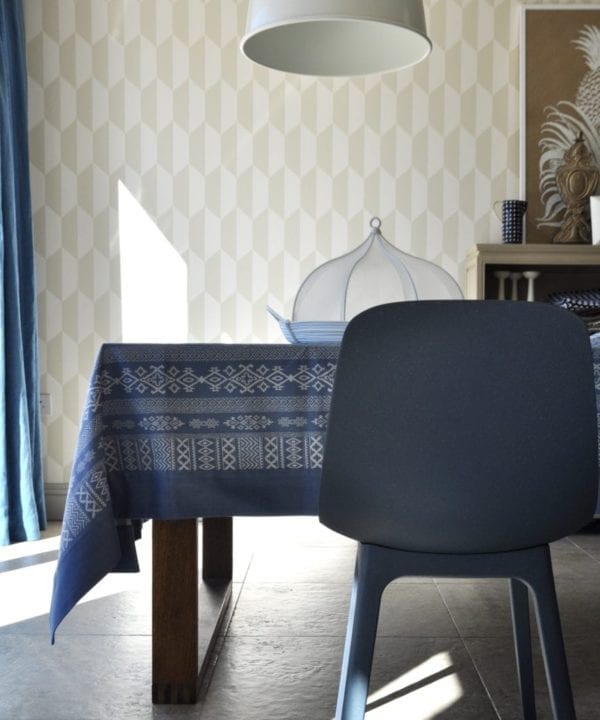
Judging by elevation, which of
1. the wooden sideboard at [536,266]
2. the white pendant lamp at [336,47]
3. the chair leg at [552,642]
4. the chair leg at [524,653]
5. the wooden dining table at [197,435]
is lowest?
the chair leg at [524,653]

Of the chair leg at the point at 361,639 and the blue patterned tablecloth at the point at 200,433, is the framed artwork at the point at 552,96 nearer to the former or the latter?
the blue patterned tablecloth at the point at 200,433

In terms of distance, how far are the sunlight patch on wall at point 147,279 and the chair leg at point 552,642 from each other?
9.05ft

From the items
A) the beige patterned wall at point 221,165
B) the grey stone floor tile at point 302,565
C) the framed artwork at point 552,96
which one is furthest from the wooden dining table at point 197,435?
the framed artwork at point 552,96

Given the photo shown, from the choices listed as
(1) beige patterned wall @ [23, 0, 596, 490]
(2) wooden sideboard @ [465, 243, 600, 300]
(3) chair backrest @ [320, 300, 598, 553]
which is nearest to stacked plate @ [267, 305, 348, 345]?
(3) chair backrest @ [320, 300, 598, 553]

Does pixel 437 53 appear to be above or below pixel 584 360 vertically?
above

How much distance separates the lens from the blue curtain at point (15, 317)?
3334mm

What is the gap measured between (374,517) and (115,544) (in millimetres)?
517

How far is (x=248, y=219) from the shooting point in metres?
3.84

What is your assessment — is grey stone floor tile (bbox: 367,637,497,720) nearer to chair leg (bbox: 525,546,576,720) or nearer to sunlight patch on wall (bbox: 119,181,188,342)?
chair leg (bbox: 525,546,576,720)

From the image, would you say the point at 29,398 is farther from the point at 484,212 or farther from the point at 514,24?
the point at 514,24

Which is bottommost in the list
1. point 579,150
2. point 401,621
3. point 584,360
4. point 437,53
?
point 401,621

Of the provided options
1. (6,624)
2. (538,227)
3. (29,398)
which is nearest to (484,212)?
(538,227)

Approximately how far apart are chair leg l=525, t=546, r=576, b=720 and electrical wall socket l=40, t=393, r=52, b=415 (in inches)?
116

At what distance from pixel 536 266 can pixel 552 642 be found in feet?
8.67
